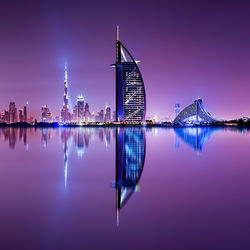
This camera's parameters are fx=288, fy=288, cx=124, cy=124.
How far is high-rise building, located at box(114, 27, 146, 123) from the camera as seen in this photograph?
4998 inches

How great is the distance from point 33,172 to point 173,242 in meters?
8.60

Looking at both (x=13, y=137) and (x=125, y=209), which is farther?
Answer: (x=13, y=137)

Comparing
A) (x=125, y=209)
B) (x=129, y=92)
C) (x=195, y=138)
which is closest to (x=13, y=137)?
(x=195, y=138)

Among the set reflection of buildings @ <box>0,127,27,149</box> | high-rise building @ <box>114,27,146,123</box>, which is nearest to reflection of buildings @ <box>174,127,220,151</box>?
reflection of buildings @ <box>0,127,27,149</box>

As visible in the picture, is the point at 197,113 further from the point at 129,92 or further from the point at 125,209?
the point at 125,209

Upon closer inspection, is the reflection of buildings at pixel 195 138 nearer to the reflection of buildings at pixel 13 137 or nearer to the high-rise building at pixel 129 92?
the reflection of buildings at pixel 13 137

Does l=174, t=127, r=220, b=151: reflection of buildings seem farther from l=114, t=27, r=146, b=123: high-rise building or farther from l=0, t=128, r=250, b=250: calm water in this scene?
l=114, t=27, r=146, b=123: high-rise building

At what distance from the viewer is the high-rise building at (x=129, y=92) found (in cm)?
12694

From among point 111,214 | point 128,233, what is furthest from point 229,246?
point 111,214

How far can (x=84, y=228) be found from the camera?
5.60 metres

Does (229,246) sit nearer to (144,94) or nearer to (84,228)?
(84,228)

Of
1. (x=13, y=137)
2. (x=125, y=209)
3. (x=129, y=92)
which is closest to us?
(x=125, y=209)

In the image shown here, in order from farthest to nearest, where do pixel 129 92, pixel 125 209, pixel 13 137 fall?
1. pixel 129 92
2. pixel 13 137
3. pixel 125 209

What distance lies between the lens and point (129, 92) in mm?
127188
